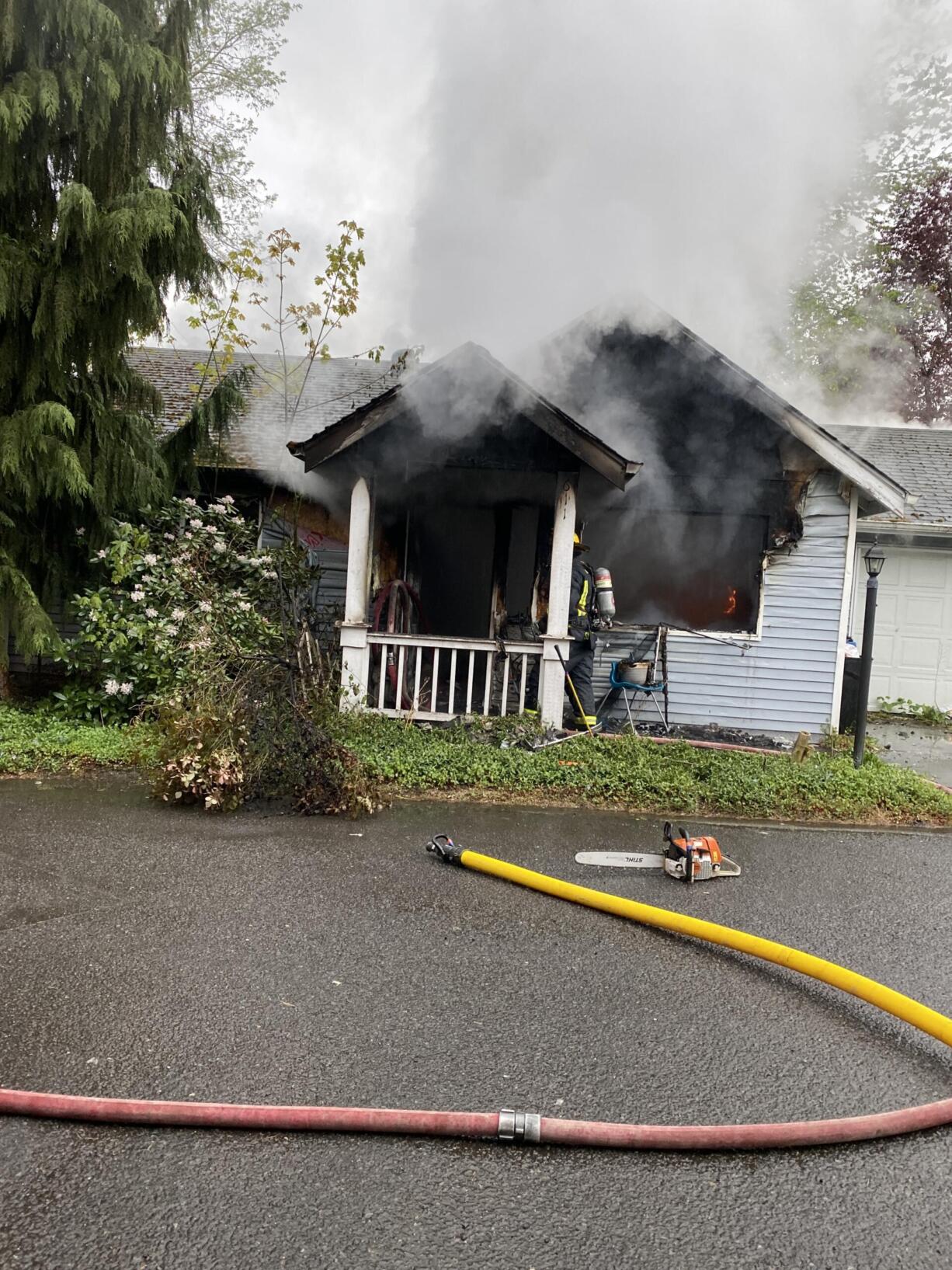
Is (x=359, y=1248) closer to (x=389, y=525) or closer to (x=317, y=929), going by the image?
(x=317, y=929)

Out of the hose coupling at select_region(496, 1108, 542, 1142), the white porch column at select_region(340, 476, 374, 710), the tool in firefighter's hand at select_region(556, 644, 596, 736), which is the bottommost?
the hose coupling at select_region(496, 1108, 542, 1142)

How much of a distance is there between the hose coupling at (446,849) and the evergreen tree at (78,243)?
4354 millimetres

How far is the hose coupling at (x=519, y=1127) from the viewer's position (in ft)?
7.29

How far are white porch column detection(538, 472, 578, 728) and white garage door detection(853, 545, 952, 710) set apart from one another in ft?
21.2

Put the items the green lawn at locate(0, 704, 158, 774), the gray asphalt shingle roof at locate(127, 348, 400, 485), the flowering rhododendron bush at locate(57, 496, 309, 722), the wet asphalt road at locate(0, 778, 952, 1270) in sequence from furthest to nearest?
the gray asphalt shingle roof at locate(127, 348, 400, 485), the flowering rhododendron bush at locate(57, 496, 309, 722), the green lawn at locate(0, 704, 158, 774), the wet asphalt road at locate(0, 778, 952, 1270)

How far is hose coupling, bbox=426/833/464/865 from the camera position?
14.6ft

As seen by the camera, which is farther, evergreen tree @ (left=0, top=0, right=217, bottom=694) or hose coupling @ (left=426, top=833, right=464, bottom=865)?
evergreen tree @ (left=0, top=0, right=217, bottom=694)

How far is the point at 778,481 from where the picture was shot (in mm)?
8500

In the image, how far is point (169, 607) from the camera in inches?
293

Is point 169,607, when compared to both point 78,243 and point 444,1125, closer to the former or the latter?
point 78,243

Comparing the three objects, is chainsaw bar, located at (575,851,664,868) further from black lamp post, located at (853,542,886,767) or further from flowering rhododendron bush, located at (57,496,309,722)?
flowering rhododendron bush, located at (57,496,309,722)

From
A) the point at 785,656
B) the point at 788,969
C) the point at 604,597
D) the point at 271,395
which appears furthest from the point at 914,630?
the point at 788,969

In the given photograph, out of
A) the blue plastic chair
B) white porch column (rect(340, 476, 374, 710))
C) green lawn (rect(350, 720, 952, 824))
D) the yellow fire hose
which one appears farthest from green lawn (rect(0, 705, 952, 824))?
the yellow fire hose

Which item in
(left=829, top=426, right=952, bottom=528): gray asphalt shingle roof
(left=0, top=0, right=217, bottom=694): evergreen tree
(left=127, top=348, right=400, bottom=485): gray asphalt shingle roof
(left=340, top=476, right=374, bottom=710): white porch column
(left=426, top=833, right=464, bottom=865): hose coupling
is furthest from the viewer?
(left=829, top=426, right=952, bottom=528): gray asphalt shingle roof
